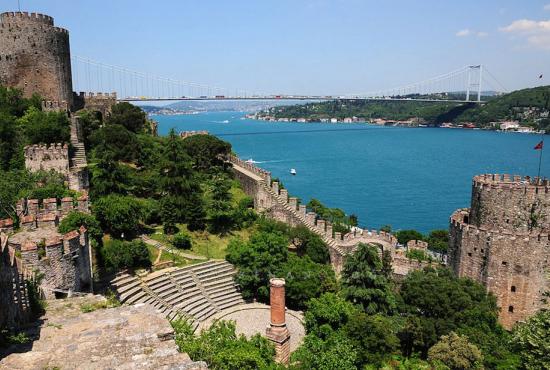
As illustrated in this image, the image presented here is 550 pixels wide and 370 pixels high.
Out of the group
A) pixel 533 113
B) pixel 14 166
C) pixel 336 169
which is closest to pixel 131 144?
pixel 14 166

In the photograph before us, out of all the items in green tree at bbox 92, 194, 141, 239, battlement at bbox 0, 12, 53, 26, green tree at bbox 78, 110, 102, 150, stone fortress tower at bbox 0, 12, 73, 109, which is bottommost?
green tree at bbox 92, 194, 141, 239

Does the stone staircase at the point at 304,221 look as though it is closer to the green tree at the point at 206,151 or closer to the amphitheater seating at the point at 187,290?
the green tree at the point at 206,151

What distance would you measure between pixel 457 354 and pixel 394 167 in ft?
230

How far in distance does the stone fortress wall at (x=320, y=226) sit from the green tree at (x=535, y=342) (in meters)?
7.81

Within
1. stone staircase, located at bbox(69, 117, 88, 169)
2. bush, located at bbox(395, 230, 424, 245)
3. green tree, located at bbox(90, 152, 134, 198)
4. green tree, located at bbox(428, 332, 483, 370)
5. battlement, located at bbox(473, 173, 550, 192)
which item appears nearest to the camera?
green tree, located at bbox(428, 332, 483, 370)

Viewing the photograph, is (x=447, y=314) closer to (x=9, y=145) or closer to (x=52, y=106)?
(x=9, y=145)

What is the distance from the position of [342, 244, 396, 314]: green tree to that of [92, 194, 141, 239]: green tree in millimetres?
9444

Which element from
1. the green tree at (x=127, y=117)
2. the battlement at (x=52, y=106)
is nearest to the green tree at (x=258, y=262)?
the battlement at (x=52, y=106)

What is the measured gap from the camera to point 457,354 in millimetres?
14281

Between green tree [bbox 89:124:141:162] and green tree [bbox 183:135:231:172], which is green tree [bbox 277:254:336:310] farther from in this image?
green tree [bbox 183:135:231:172]

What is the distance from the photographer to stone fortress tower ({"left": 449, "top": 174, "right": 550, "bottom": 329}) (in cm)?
1842

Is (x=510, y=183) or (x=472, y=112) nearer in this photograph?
(x=510, y=183)

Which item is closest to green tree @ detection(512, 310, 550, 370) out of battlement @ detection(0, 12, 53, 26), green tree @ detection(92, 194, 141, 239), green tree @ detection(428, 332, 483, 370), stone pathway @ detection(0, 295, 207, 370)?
green tree @ detection(428, 332, 483, 370)

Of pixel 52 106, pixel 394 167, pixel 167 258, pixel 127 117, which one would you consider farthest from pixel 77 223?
pixel 394 167
